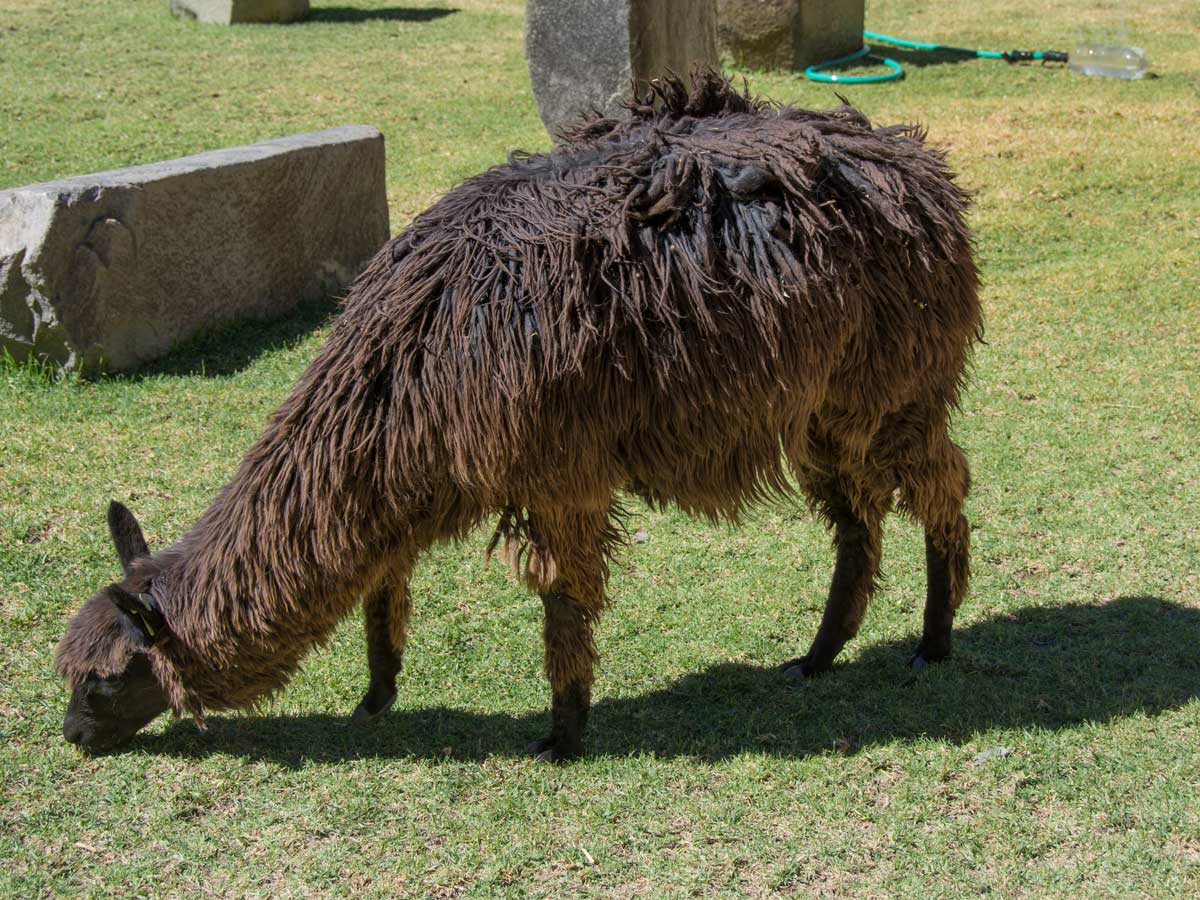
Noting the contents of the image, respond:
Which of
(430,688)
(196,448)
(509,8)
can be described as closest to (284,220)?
(196,448)

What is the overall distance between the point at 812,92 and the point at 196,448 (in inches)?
300

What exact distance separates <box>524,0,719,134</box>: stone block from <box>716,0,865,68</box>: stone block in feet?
8.41

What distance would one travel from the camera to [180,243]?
735 centimetres

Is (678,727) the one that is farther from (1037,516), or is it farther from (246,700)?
(1037,516)

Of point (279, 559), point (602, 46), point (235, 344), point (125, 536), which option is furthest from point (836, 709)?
point (602, 46)

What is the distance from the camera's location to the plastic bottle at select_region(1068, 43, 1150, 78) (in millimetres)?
12461

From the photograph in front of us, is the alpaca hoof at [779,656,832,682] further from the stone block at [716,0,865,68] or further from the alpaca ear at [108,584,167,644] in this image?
the stone block at [716,0,865,68]

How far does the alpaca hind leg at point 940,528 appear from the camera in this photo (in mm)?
4559

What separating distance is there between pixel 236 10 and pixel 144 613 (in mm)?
11916

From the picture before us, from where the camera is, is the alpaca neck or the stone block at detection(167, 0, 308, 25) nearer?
the alpaca neck

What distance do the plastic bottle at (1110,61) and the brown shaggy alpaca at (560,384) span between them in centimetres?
952

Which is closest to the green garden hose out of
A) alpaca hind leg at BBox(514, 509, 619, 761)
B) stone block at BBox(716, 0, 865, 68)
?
stone block at BBox(716, 0, 865, 68)

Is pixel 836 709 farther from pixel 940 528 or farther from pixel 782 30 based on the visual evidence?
pixel 782 30

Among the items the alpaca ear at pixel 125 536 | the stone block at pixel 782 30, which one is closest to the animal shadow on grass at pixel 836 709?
the alpaca ear at pixel 125 536
